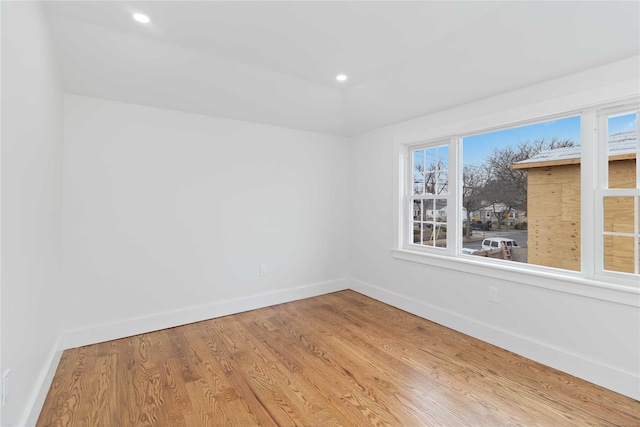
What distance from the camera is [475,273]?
2770 mm

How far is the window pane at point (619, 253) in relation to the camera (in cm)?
204

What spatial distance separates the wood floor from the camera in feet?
5.72

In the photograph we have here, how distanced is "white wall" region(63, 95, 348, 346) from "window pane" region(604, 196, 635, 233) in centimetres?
284

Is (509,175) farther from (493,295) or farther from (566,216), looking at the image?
(493,295)

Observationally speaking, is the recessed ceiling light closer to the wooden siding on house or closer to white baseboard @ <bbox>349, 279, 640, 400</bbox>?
the wooden siding on house

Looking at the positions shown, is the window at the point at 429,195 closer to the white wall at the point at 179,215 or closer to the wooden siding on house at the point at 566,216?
the wooden siding on house at the point at 566,216

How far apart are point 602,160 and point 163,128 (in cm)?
375

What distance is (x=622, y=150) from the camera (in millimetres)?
2068

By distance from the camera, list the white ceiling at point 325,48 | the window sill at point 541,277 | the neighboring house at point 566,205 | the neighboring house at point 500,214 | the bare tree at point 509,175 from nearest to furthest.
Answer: the white ceiling at point 325,48 < the window sill at point 541,277 < the neighboring house at point 566,205 < the bare tree at point 509,175 < the neighboring house at point 500,214

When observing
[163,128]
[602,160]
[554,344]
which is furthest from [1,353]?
[602,160]

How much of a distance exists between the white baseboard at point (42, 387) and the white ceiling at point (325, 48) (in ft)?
7.04

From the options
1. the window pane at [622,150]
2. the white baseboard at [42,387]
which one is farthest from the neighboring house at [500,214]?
the white baseboard at [42,387]

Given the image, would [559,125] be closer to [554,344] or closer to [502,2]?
[502,2]

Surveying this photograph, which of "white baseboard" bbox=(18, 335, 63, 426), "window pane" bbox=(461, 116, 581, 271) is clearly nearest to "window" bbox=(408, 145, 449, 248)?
"window pane" bbox=(461, 116, 581, 271)
